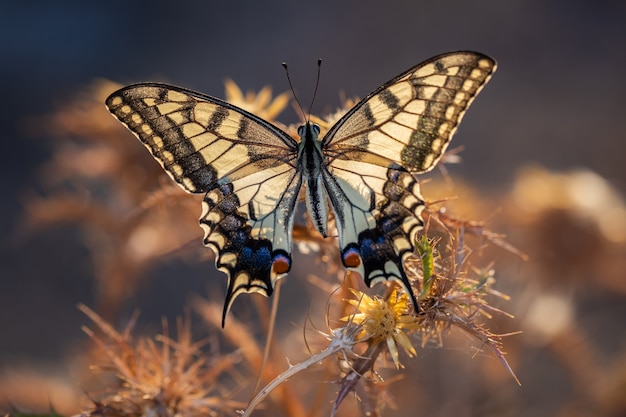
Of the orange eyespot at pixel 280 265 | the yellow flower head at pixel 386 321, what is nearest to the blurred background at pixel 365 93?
the orange eyespot at pixel 280 265

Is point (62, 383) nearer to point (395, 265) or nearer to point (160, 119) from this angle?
point (160, 119)

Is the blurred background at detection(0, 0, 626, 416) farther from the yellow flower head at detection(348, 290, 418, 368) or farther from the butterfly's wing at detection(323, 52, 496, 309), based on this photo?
the yellow flower head at detection(348, 290, 418, 368)

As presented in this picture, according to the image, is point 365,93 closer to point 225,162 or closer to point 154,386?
point 225,162

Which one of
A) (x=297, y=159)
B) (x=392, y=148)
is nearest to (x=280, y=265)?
(x=297, y=159)

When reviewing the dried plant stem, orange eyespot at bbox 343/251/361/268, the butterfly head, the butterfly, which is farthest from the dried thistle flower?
the butterfly head

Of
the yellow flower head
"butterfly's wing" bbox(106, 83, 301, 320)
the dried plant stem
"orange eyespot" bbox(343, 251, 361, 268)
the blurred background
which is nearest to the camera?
the dried plant stem
